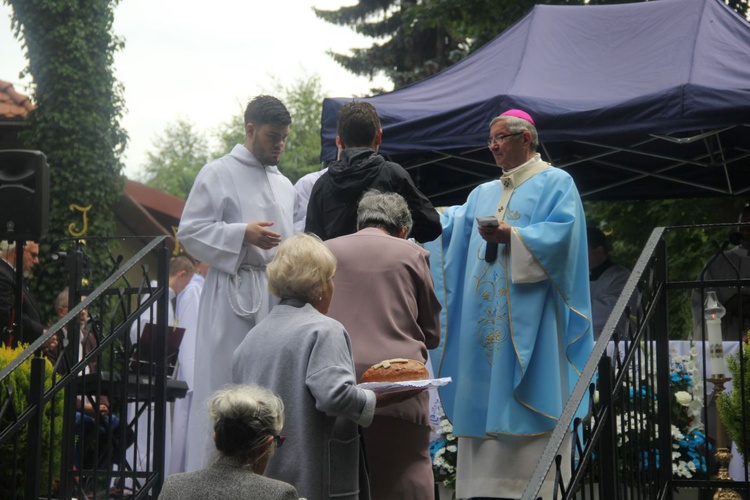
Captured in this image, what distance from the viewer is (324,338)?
4.65 m

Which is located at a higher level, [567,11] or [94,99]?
[94,99]

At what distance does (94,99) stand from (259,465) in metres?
19.9

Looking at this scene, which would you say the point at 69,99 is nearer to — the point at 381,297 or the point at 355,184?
the point at 355,184

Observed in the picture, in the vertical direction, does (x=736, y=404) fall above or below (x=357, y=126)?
below

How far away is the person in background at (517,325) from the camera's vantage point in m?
6.65

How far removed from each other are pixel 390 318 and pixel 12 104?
19.5 m

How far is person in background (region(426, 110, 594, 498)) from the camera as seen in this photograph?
6.65 meters

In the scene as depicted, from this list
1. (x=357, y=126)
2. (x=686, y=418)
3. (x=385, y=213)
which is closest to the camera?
(x=385, y=213)

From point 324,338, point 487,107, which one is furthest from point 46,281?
point 324,338

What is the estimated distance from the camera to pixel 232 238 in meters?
6.40

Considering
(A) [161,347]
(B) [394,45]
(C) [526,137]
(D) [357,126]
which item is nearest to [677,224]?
(C) [526,137]

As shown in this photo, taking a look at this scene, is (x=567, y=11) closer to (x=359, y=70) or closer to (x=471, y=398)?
(x=471, y=398)

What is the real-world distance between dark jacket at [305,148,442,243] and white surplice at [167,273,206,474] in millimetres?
3160

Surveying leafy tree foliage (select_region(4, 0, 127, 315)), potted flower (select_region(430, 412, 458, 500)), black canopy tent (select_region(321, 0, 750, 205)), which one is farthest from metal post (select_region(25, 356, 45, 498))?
leafy tree foliage (select_region(4, 0, 127, 315))
